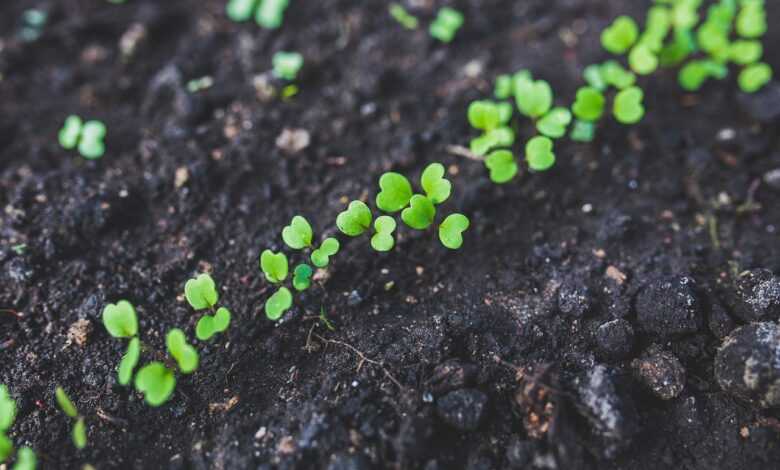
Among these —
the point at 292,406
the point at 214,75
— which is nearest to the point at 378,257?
the point at 292,406

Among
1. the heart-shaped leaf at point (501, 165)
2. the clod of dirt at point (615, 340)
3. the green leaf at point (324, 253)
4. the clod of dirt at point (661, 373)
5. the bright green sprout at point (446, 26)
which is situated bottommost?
the clod of dirt at point (661, 373)

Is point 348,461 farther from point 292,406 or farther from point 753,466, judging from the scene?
point 753,466

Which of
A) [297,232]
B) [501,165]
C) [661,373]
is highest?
[297,232]

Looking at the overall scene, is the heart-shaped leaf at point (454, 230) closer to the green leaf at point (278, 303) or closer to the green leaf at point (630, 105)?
the green leaf at point (278, 303)

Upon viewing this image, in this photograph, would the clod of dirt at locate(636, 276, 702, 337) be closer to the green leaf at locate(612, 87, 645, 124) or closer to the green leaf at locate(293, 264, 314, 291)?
the green leaf at locate(612, 87, 645, 124)

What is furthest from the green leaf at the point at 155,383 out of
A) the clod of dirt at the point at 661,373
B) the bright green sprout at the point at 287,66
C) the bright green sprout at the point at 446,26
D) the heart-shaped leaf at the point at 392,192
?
the bright green sprout at the point at 446,26

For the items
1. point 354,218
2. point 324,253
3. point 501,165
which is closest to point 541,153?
point 501,165

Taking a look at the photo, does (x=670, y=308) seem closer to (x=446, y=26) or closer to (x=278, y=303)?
(x=278, y=303)
